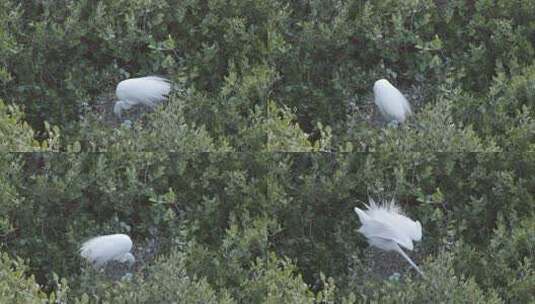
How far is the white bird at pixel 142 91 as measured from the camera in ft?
19.3

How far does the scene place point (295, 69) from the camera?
19.8 feet

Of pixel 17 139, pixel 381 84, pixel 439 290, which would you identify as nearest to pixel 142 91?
pixel 17 139

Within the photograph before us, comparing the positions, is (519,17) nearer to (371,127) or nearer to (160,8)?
(371,127)

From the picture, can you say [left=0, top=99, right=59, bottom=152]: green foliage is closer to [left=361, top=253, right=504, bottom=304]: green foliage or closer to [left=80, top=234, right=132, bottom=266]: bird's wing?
[left=80, top=234, right=132, bottom=266]: bird's wing

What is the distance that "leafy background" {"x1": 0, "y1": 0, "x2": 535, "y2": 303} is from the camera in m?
5.29

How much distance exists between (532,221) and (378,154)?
30.8 inches

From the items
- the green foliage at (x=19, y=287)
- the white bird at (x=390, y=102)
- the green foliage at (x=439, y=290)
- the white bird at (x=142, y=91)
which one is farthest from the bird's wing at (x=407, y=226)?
the green foliage at (x=19, y=287)

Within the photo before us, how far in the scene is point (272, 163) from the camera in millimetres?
5469

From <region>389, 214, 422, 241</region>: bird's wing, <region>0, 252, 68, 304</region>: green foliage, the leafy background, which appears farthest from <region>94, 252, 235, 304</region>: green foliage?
<region>389, 214, 422, 241</region>: bird's wing

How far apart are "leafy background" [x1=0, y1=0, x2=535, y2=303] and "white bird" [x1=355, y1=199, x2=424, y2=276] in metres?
0.14

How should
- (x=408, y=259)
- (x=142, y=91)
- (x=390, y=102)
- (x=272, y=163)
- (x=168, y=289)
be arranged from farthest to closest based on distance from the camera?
(x=142, y=91) < (x=390, y=102) < (x=272, y=163) < (x=408, y=259) < (x=168, y=289)

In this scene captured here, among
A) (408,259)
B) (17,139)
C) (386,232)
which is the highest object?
(17,139)

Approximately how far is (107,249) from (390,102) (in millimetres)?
1579

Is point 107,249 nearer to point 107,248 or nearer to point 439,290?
point 107,248
